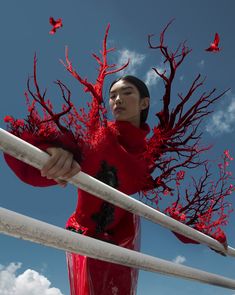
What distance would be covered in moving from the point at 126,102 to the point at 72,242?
96cm

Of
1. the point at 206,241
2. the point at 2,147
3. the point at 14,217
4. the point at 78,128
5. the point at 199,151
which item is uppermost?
the point at 199,151

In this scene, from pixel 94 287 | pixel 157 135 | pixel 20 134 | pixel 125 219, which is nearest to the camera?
pixel 20 134

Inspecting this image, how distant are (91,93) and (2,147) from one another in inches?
33.9

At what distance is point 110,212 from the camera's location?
1.37m

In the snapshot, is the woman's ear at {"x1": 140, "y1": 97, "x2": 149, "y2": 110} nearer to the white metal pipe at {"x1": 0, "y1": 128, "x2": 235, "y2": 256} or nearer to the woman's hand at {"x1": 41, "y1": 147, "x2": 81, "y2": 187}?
the white metal pipe at {"x1": 0, "y1": 128, "x2": 235, "y2": 256}

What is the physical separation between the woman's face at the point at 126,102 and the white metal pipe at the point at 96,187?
1.96 ft

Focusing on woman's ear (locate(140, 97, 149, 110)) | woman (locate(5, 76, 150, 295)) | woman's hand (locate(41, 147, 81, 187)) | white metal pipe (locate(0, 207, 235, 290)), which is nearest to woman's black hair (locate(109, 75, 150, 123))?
woman's ear (locate(140, 97, 149, 110))

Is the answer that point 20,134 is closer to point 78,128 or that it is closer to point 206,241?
point 78,128

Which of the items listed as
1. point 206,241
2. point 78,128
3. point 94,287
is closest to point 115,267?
point 94,287

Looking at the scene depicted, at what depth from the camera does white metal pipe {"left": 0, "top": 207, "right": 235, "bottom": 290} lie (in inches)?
26.1

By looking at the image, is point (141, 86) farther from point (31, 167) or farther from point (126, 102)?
point (31, 167)

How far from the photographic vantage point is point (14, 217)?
66 centimetres

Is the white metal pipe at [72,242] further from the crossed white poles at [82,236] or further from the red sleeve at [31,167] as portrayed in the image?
the red sleeve at [31,167]

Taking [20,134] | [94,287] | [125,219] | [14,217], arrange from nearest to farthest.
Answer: [14,217] < [20,134] < [94,287] < [125,219]
